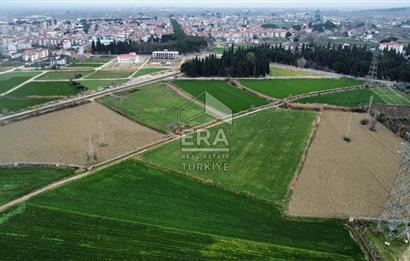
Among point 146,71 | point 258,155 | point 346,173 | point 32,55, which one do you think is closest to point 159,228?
point 258,155

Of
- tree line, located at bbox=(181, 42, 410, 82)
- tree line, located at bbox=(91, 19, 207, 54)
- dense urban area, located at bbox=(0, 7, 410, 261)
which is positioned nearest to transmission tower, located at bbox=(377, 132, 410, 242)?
dense urban area, located at bbox=(0, 7, 410, 261)

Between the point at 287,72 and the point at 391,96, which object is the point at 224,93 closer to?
the point at 287,72

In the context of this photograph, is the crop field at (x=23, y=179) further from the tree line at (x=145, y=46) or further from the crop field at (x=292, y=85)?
the tree line at (x=145, y=46)

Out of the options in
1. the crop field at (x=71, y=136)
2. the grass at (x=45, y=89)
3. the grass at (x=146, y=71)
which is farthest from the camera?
the grass at (x=146, y=71)

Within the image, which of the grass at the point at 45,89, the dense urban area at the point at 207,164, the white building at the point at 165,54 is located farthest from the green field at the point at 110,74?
the white building at the point at 165,54

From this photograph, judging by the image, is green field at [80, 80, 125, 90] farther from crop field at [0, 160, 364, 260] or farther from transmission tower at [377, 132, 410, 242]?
transmission tower at [377, 132, 410, 242]
